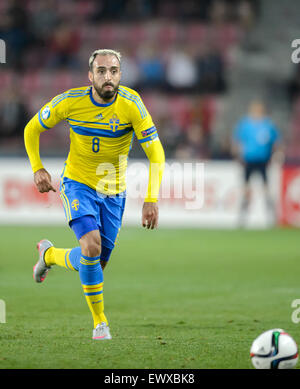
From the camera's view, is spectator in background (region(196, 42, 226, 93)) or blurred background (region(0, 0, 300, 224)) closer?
blurred background (region(0, 0, 300, 224))

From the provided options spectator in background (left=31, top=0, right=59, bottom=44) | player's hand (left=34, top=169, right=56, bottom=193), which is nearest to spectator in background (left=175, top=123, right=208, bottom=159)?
spectator in background (left=31, top=0, right=59, bottom=44)

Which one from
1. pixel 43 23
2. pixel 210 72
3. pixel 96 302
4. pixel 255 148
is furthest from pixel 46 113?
pixel 43 23

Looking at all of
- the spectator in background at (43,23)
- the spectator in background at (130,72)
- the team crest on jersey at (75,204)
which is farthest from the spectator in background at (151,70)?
the team crest on jersey at (75,204)

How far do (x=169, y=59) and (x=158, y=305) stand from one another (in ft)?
40.5

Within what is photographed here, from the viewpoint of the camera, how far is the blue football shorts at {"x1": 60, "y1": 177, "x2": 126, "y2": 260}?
6090mm

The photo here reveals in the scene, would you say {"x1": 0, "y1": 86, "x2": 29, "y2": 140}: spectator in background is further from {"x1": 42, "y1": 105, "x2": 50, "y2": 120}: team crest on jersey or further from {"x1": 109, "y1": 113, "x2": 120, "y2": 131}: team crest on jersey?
{"x1": 109, "y1": 113, "x2": 120, "y2": 131}: team crest on jersey

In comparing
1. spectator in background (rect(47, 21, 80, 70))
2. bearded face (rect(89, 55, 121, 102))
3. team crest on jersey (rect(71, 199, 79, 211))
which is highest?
spectator in background (rect(47, 21, 80, 70))

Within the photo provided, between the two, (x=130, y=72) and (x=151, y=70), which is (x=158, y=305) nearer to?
(x=130, y=72)

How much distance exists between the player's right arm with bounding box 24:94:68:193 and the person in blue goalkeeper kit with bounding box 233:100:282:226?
30.8 feet

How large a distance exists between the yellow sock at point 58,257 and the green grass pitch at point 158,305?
0.44 m

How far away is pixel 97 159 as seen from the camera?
252 inches

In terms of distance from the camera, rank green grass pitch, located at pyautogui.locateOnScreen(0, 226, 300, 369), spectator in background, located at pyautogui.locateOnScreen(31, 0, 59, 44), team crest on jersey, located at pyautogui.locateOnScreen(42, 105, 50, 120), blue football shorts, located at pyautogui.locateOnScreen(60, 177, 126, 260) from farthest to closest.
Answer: spectator in background, located at pyautogui.locateOnScreen(31, 0, 59, 44) → team crest on jersey, located at pyautogui.locateOnScreen(42, 105, 50, 120) → blue football shorts, located at pyautogui.locateOnScreen(60, 177, 126, 260) → green grass pitch, located at pyautogui.locateOnScreen(0, 226, 300, 369)

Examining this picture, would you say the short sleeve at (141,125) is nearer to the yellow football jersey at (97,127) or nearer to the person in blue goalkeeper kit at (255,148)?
the yellow football jersey at (97,127)
